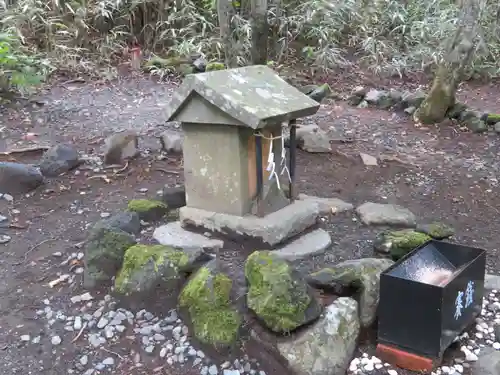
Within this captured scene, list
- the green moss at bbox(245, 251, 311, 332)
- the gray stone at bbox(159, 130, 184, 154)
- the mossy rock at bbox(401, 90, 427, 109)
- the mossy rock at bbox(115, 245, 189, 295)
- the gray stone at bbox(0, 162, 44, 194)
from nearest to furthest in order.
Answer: the green moss at bbox(245, 251, 311, 332)
the mossy rock at bbox(115, 245, 189, 295)
the gray stone at bbox(0, 162, 44, 194)
the gray stone at bbox(159, 130, 184, 154)
the mossy rock at bbox(401, 90, 427, 109)

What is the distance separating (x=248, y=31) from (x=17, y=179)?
209 inches

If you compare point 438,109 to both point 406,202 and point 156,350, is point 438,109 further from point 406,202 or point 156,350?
point 156,350

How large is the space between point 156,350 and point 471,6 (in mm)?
5218

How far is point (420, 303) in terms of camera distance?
271cm

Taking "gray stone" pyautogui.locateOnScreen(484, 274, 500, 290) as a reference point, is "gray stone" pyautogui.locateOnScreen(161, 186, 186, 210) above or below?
above

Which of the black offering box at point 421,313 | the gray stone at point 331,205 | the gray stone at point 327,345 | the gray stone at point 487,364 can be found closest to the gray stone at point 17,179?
the gray stone at point 331,205

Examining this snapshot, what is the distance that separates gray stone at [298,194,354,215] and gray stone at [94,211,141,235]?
47.1 inches

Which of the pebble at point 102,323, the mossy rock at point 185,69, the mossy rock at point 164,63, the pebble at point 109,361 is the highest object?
the pebble at point 102,323

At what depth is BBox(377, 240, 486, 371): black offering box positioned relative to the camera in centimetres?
270

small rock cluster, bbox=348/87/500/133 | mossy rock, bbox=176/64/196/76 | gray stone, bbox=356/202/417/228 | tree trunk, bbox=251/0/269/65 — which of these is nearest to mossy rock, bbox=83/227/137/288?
gray stone, bbox=356/202/417/228

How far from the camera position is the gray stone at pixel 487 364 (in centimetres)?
272

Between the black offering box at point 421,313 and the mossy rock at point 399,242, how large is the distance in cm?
48

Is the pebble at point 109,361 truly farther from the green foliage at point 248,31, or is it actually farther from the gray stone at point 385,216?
the green foliage at point 248,31

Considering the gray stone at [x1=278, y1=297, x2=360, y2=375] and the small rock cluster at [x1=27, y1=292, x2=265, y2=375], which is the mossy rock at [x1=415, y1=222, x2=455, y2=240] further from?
the small rock cluster at [x1=27, y1=292, x2=265, y2=375]
